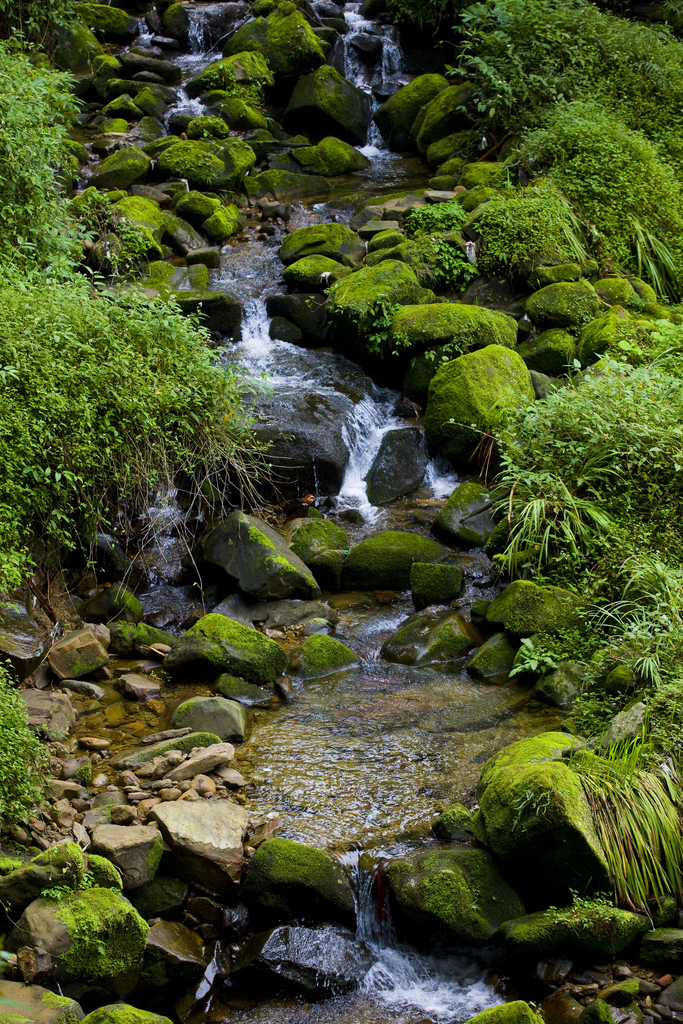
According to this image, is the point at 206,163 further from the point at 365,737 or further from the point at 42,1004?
the point at 42,1004

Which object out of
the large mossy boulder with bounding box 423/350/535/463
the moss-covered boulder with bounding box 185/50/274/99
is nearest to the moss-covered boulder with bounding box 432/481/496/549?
the large mossy boulder with bounding box 423/350/535/463

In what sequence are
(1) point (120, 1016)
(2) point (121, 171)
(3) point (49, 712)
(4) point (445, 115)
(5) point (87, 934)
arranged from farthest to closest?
(4) point (445, 115), (2) point (121, 171), (3) point (49, 712), (5) point (87, 934), (1) point (120, 1016)

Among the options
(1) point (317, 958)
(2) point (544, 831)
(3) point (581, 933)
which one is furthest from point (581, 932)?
Result: (1) point (317, 958)

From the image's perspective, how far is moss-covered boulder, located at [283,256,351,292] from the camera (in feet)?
35.3

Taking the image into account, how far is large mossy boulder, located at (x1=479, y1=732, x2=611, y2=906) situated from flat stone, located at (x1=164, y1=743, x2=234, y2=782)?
159cm

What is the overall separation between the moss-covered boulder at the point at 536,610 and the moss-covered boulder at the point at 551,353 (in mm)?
4042

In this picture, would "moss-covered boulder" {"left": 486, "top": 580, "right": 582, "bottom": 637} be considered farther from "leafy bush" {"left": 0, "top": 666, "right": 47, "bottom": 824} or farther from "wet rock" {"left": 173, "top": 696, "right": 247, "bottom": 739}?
"leafy bush" {"left": 0, "top": 666, "right": 47, "bottom": 824}

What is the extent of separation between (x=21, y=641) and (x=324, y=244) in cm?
793

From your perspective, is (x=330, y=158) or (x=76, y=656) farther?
(x=330, y=158)

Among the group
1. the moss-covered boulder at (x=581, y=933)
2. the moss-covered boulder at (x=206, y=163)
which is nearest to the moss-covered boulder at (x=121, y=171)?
the moss-covered boulder at (x=206, y=163)

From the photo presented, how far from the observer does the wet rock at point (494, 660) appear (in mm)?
5852

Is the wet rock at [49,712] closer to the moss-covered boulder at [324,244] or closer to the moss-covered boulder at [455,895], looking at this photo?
the moss-covered boulder at [455,895]

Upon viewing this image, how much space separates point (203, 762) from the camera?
4789 mm

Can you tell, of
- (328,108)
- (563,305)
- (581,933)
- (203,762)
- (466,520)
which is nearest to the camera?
(581,933)
